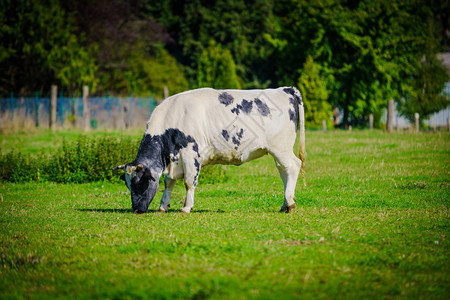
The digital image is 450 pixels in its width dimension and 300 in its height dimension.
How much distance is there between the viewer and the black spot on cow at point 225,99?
957 cm

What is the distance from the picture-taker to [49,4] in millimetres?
35875

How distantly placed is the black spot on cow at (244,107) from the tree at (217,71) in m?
26.8

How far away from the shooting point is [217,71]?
3716 centimetres

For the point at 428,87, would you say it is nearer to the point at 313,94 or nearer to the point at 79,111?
the point at 313,94

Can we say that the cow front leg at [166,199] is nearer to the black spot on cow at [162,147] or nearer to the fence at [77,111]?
the black spot on cow at [162,147]

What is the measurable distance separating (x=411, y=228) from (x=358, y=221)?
0.81 metres

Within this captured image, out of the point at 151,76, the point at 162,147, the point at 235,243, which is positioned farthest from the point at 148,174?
the point at 151,76

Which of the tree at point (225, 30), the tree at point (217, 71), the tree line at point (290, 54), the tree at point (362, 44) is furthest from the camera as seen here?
the tree at point (225, 30)

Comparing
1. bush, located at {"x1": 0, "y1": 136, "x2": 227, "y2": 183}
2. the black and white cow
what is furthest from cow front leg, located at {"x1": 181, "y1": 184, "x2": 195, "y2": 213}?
bush, located at {"x1": 0, "y1": 136, "x2": 227, "y2": 183}

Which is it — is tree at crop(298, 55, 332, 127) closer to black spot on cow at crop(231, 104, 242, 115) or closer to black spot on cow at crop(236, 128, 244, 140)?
black spot on cow at crop(231, 104, 242, 115)

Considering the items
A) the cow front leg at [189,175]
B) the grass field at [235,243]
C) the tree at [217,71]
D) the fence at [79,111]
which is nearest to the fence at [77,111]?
the fence at [79,111]

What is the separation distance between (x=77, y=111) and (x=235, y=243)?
1078 inches

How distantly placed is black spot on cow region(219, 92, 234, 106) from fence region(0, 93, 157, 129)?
20.8 meters

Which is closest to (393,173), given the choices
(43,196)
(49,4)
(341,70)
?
(43,196)
